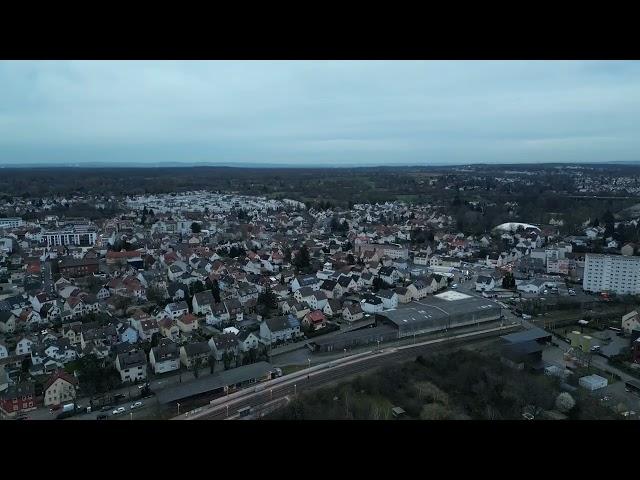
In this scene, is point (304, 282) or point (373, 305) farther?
point (304, 282)

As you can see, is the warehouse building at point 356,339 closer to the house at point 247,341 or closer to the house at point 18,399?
the house at point 247,341

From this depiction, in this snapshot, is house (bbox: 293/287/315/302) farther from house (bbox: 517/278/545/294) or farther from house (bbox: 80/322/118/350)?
house (bbox: 517/278/545/294)

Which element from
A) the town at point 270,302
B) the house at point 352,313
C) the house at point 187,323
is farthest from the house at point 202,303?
the house at point 352,313

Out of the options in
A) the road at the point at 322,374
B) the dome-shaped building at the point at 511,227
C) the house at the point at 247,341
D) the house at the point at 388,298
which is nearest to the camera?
Answer: the road at the point at 322,374

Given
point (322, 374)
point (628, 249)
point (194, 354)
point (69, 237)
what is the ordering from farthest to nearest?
point (69, 237) → point (628, 249) → point (194, 354) → point (322, 374)

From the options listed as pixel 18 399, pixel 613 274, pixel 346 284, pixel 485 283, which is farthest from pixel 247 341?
pixel 613 274

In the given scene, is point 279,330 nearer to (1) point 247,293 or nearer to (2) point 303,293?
(2) point 303,293
